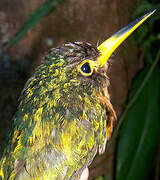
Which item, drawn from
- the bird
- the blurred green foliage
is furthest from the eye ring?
the blurred green foliage

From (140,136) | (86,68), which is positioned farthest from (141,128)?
(86,68)

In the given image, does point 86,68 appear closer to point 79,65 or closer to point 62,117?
point 79,65

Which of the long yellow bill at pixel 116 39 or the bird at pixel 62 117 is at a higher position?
the long yellow bill at pixel 116 39

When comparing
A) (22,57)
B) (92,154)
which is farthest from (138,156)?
(22,57)

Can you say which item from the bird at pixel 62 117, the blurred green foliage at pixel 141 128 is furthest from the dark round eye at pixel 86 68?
the blurred green foliage at pixel 141 128

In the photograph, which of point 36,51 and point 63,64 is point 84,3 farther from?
point 63,64

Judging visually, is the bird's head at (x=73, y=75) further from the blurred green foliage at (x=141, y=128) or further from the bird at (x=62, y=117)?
the blurred green foliage at (x=141, y=128)
